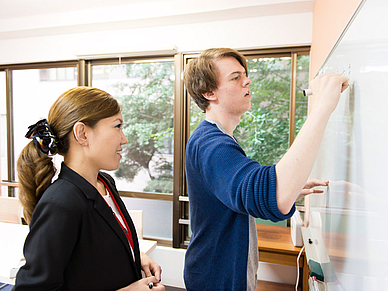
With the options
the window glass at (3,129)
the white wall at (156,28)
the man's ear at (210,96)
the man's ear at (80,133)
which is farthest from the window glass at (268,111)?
the window glass at (3,129)

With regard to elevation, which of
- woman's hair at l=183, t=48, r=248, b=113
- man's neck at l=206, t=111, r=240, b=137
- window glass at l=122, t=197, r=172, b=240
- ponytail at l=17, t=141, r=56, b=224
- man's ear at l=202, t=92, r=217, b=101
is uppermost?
woman's hair at l=183, t=48, r=248, b=113

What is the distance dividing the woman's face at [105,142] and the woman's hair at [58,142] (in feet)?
0.09

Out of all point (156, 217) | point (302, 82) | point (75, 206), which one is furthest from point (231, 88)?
point (156, 217)

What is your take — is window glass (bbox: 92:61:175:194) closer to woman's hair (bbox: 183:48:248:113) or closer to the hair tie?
woman's hair (bbox: 183:48:248:113)

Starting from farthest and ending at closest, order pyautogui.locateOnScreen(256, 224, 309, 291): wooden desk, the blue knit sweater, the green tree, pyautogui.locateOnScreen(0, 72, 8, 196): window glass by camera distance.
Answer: pyautogui.locateOnScreen(0, 72, 8, 196): window glass
the green tree
pyautogui.locateOnScreen(256, 224, 309, 291): wooden desk
the blue knit sweater

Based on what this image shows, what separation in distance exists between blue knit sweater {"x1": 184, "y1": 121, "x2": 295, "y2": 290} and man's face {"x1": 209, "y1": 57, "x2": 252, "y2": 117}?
121 millimetres

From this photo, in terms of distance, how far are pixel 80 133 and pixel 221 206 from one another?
1.76ft

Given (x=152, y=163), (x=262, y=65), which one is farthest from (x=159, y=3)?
(x=152, y=163)

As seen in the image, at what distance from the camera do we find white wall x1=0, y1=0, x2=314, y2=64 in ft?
7.70

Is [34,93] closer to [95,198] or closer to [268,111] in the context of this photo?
[268,111]

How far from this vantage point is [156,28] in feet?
8.91

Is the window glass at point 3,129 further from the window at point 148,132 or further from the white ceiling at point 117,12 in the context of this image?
→ the window at point 148,132

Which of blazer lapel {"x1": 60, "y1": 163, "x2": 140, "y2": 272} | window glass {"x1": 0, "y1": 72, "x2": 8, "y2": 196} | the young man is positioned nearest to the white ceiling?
window glass {"x1": 0, "y1": 72, "x2": 8, "y2": 196}

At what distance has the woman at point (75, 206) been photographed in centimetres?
72
